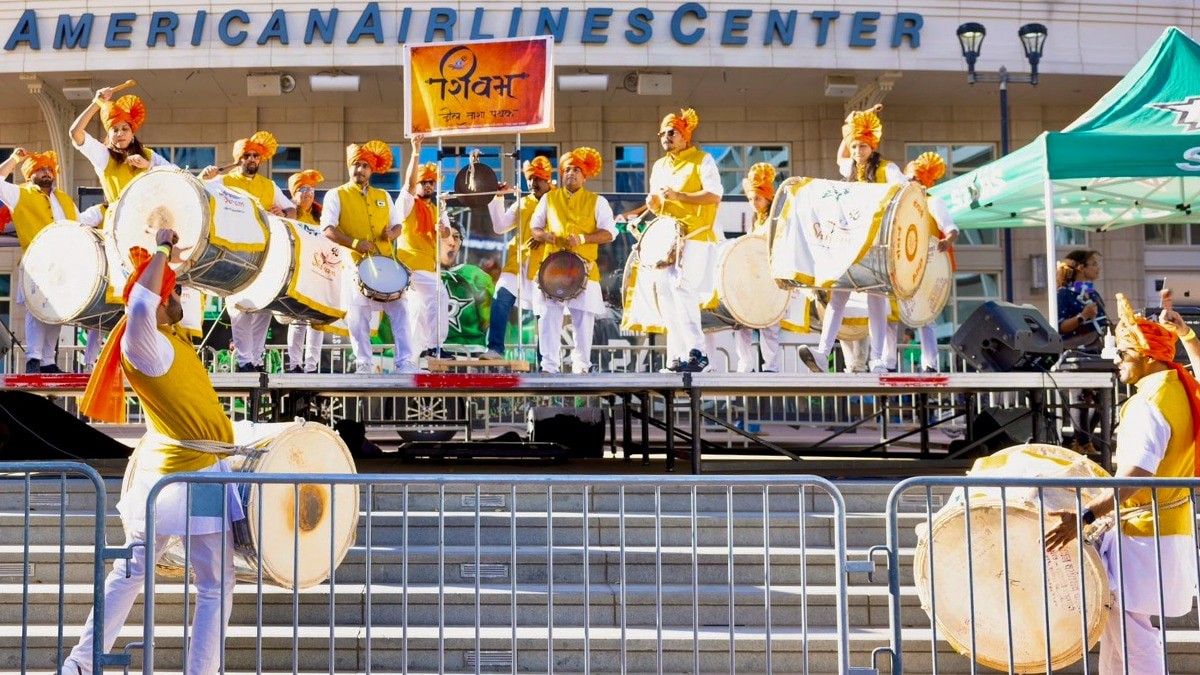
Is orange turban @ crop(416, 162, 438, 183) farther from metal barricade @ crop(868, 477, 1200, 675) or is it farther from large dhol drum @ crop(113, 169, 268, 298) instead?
metal barricade @ crop(868, 477, 1200, 675)

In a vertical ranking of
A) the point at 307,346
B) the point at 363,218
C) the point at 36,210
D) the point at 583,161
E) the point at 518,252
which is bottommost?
the point at 307,346

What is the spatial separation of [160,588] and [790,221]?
502cm

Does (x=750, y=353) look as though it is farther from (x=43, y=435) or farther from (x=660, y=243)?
(x=43, y=435)

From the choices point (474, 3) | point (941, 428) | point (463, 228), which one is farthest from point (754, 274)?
point (474, 3)

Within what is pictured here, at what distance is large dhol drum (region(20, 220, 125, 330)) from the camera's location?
897 cm

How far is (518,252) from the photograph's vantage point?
10.7 metres

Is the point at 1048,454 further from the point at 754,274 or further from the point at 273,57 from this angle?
the point at 273,57

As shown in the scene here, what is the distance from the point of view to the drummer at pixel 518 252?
35.4 ft

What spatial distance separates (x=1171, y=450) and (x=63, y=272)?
24.1 ft

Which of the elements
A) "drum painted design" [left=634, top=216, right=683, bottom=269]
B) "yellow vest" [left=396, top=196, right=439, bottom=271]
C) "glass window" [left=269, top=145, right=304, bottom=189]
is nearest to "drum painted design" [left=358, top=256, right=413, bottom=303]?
"yellow vest" [left=396, top=196, right=439, bottom=271]

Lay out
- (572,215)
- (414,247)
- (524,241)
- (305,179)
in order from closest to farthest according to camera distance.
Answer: (572,215)
(414,247)
(305,179)
(524,241)

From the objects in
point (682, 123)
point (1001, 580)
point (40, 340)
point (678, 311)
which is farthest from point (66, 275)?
point (1001, 580)

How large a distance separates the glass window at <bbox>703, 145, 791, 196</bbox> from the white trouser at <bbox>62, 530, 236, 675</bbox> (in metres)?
16.2

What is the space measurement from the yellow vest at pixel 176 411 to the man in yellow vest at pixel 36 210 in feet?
14.4
